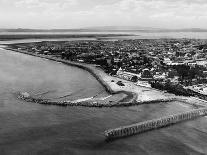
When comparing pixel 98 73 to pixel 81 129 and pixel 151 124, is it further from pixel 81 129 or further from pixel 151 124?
pixel 81 129

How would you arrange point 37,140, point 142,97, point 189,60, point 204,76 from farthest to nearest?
point 189,60, point 204,76, point 142,97, point 37,140

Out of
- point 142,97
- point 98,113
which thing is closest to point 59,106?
point 98,113

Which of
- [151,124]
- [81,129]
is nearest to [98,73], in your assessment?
[151,124]

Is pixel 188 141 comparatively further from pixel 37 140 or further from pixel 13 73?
→ pixel 13 73

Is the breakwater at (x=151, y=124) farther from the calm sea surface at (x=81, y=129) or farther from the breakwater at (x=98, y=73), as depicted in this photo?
the breakwater at (x=98, y=73)

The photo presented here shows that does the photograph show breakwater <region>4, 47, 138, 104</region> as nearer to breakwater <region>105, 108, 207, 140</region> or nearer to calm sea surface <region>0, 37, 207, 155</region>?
calm sea surface <region>0, 37, 207, 155</region>
